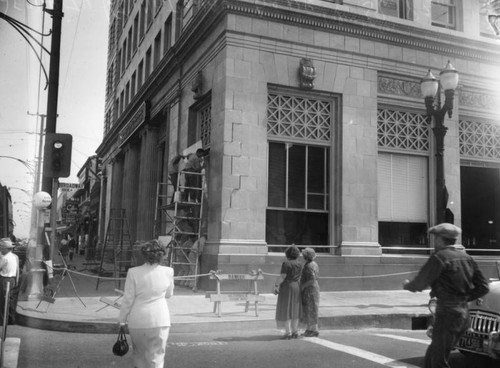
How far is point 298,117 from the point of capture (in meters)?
16.2

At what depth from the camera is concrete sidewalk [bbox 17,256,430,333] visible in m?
9.74

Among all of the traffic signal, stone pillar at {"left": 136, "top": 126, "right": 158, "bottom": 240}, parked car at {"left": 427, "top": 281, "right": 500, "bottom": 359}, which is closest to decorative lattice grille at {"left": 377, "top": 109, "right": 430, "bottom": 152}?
the traffic signal

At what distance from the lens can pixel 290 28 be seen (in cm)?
1591

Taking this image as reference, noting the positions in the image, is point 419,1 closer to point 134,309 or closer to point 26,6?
point 26,6

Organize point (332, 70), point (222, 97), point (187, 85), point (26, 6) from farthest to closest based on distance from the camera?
point (187, 85)
point (332, 70)
point (222, 97)
point (26, 6)

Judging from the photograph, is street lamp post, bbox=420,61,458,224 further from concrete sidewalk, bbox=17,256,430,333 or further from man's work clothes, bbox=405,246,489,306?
man's work clothes, bbox=405,246,489,306

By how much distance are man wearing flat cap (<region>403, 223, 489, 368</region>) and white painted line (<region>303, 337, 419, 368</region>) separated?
213cm

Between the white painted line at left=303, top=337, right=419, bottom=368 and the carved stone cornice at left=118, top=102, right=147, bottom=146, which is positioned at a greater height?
the carved stone cornice at left=118, top=102, right=147, bottom=146

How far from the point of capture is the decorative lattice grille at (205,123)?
682 inches

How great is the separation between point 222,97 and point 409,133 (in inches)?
258

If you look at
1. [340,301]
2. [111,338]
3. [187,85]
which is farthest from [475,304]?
[187,85]

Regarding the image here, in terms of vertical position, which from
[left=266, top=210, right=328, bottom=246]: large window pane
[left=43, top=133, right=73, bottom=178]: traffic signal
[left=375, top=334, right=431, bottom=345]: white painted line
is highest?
[left=43, top=133, right=73, bottom=178]: traffic signal

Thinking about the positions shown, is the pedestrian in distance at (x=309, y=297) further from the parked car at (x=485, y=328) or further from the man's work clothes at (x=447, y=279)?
the man's work clothes at (x=447, y=279)

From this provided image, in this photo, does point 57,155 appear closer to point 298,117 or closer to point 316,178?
point 298,117
